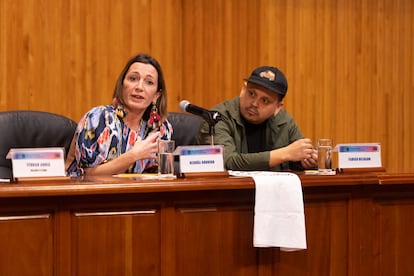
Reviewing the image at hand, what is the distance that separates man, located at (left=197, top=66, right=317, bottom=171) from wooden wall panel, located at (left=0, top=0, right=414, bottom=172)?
4.58ft

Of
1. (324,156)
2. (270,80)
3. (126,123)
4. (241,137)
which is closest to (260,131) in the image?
(241,137)

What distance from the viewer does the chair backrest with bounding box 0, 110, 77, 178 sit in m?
3.00

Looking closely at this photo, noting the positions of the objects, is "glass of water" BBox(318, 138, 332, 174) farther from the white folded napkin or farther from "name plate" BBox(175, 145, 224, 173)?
"name plate" BBox(175, 145, 224, 173)

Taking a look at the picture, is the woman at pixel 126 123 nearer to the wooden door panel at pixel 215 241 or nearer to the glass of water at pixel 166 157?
the glass of water at pixel 166 157

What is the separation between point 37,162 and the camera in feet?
7.39

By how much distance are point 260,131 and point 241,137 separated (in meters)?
0.10

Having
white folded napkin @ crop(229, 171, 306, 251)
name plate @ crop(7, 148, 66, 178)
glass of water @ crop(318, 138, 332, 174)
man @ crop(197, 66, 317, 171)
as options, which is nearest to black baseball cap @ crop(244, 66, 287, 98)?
man @ crop(197, 66, 317, 171)

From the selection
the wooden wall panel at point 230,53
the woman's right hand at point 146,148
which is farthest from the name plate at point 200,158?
the wooden wall panel at point 230,53

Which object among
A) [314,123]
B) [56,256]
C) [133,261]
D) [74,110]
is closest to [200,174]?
[133,261]

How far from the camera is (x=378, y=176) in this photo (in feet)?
8.46

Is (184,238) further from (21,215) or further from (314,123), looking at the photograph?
(314,123)

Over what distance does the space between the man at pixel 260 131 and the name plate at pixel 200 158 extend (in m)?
0.35

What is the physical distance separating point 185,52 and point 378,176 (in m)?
2.19

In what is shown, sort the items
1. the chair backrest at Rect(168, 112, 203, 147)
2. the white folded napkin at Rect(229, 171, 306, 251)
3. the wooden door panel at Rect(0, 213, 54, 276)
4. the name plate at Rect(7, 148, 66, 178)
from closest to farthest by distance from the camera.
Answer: the wooden door panel at Rect(0, 213, 54, 276)
the name plate at Rect(7, 148, 66, 178)
the white folded napkin at Rect(229, 171, 306, 251)
the chair backrest at Rect(168, 112, 203, 147)
